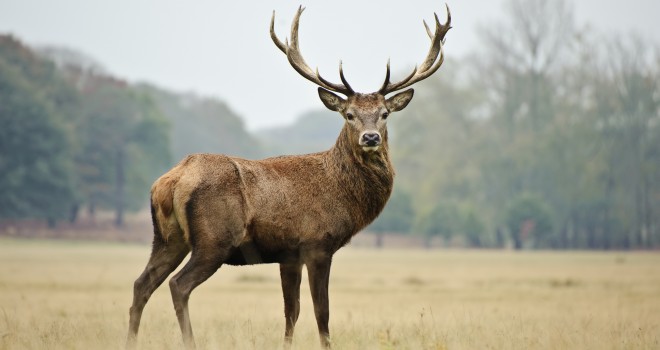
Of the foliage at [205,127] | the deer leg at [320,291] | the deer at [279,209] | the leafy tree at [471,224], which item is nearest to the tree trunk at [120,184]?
the leafy tree at [471,224]

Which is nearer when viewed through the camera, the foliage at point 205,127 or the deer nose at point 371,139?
the deer nose at point 371,139

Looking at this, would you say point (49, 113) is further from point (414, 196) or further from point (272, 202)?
point (272, 202)

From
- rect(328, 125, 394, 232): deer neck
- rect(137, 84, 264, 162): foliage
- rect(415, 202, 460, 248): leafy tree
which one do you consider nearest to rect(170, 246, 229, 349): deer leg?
rect(328, 125, 394, 232): deer neck

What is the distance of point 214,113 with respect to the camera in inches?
5074

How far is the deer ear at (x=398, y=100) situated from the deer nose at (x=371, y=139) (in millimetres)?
822

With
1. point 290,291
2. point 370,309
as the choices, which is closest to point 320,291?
point 290,291

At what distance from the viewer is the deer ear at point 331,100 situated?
10984 millimetres

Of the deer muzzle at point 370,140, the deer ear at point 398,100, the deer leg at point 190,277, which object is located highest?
the deer ear at point 398,100

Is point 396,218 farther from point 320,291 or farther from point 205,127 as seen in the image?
point 320,291

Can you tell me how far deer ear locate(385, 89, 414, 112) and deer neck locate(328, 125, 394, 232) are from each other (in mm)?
561

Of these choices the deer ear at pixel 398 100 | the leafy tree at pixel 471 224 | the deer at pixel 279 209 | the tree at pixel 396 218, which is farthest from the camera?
the tree at pixel 396 218

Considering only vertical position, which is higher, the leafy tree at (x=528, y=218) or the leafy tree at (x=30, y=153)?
the leafy tree at (x=30, y=153)

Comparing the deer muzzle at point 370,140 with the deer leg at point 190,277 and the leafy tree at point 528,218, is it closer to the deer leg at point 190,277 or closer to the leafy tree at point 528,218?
the deer leg at point 190,277

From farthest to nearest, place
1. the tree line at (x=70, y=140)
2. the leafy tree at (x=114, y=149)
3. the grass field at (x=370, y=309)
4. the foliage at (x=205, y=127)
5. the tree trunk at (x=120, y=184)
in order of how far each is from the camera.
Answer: the foliage at (x=205, y=127) < the tree trunk at (x=120, y=184) < the leafy tree at (x=114, y=149) < the tree line at (x=70, y=140) < the grass field at (x=370, y=309)
